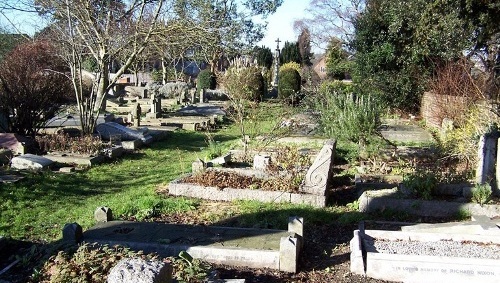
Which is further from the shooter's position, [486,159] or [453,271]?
A: [486,159]

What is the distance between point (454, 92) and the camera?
14.9 m

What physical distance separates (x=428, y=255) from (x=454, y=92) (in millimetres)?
11082

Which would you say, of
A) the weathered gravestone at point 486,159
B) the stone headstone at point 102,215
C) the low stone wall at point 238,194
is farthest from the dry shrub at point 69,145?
the weathered gravestone at point 486,159

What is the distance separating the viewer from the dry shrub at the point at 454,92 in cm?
1242

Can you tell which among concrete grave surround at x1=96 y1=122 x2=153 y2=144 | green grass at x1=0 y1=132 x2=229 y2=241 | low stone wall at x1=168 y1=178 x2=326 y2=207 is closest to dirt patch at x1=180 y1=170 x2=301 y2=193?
low stone wall at x1=168 y1=178 x2=326 y2=207

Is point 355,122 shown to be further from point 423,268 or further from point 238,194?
point 423,268

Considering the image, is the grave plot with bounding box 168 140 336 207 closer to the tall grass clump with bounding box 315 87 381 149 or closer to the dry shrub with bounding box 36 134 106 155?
the tall grass clump with bounding box 315 87 381 149

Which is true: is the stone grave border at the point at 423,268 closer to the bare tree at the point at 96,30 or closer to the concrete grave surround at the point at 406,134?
the concrete grave surround at the point at 406,134

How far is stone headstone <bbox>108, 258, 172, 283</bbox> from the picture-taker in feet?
10.7

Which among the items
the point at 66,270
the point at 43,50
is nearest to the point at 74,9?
the point at 43,50

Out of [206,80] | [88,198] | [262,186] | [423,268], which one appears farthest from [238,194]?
[206,80]

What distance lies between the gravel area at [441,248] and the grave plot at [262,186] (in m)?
2.23

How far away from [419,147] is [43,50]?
11.2 m

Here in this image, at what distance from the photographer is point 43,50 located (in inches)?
556
